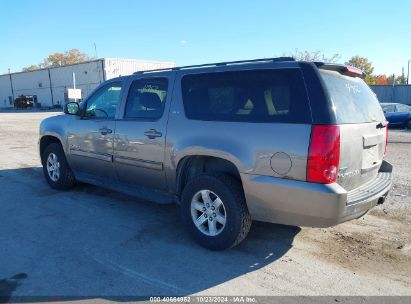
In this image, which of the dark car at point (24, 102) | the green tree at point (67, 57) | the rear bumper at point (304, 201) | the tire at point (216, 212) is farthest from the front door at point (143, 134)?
the green tree at point (67, 57)

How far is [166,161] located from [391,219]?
3.15 m

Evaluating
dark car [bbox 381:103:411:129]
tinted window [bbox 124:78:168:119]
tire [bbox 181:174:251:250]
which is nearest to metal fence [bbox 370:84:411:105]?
dark car [bbox 381:103:411:129]

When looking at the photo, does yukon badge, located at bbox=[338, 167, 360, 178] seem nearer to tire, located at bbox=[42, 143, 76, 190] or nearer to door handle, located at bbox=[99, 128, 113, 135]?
door handle, located at bbox=[99, 128, 113, 135]

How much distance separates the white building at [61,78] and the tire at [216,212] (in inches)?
1621

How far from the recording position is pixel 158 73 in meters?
4.89

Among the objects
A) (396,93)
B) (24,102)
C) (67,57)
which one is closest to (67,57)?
(67,57)

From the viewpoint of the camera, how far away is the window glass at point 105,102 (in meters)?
5.46

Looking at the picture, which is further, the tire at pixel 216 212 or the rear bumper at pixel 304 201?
the tire at pixel 216 212

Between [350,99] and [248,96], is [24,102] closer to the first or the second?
[248,96]

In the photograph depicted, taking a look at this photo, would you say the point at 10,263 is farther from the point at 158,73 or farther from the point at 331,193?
the point at 331,193

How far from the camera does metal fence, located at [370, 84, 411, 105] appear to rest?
35.8 m

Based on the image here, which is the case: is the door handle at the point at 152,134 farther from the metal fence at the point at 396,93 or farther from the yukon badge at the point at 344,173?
the metal fence at the point at 396,93

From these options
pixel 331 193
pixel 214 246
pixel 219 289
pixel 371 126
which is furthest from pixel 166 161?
pixel 371 126

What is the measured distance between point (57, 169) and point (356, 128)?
502cm
